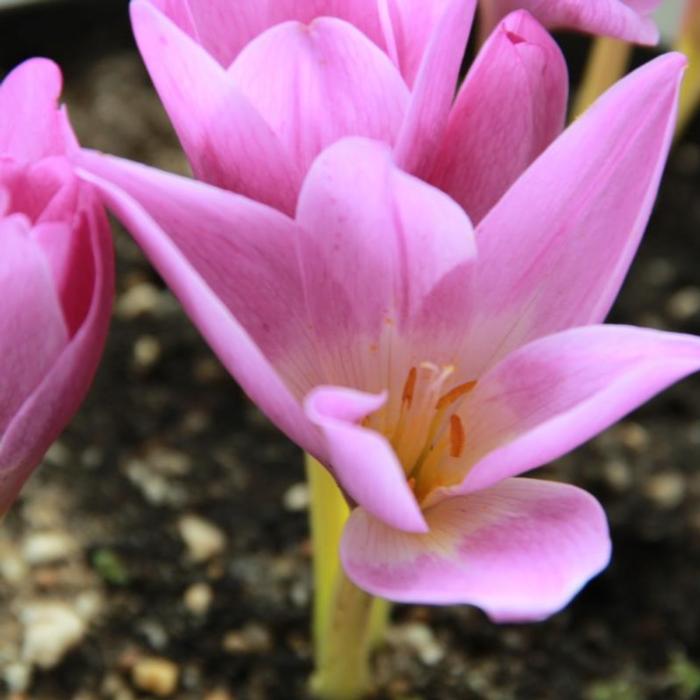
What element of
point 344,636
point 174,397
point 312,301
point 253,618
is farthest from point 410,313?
point 174,397

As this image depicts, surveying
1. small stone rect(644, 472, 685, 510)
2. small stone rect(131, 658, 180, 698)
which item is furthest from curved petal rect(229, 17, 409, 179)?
small stone rect(644, 472, 685, 510)

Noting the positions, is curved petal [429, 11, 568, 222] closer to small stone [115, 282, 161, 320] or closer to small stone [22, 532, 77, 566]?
small stone [22, 532, 77, 566]

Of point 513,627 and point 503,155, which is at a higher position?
point 503,155

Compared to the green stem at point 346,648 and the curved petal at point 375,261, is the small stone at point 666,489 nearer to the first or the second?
the green stem at point 346,648

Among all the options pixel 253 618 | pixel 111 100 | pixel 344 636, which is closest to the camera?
pixel 344 636

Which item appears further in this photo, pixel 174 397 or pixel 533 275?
pixel 174 397

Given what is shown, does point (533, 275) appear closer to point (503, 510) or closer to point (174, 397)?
point (503, 510)
